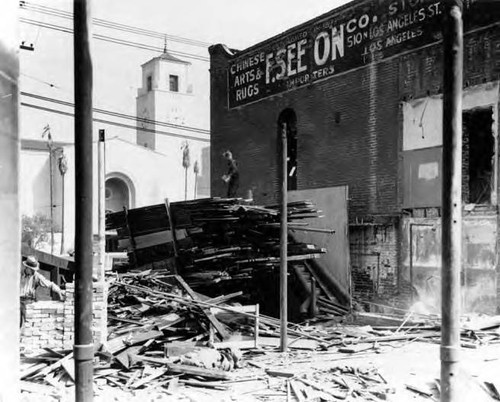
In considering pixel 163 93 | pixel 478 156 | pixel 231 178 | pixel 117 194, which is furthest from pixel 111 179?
pixel 478 156

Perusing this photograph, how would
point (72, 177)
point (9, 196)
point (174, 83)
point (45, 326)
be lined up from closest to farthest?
point (9, 196)
point (45, 326)
point (72, 177)
point (174, 83)

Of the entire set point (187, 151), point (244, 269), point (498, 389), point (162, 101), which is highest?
point (162, 101)

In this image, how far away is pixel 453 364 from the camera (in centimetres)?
490

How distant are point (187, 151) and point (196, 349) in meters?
60.6

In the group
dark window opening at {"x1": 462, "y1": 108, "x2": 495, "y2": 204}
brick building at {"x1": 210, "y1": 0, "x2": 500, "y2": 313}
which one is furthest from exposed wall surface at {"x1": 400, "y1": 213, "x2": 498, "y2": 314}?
dark window opening at {"x1": 462, "y1": 108, "x2": 495, "y2": 204}

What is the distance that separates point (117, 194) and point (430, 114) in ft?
157

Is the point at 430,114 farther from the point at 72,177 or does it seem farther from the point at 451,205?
the point at 72,177

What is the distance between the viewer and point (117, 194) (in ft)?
193

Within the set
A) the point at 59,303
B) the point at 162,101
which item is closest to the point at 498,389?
the point at 59,303

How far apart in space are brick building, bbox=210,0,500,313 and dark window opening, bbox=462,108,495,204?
2 cm

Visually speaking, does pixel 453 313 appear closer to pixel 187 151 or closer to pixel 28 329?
pixel 28 329

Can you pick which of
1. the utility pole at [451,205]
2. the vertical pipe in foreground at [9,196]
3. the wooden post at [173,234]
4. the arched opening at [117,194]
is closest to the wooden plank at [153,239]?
the wooden post at [173,234]

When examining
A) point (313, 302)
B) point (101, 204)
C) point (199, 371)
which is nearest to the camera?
point (199, 371)

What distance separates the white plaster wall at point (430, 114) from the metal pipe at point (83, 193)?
10.6 m
